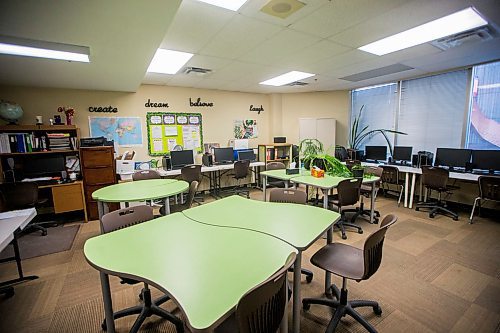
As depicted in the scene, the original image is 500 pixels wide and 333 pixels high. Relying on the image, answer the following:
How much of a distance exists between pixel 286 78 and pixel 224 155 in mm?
2352

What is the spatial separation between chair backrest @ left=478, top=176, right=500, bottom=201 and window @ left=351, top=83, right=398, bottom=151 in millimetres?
2343

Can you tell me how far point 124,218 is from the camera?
6.39ft

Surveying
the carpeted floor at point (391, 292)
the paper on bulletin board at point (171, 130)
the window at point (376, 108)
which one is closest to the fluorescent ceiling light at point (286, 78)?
the window at point (376, 108)

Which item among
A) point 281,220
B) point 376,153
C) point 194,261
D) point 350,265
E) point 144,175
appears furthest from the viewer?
point 376,153

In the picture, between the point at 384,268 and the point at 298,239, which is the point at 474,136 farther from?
the point at 298,239

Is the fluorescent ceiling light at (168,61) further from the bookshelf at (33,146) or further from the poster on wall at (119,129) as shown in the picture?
the bookshelf at (33,146)

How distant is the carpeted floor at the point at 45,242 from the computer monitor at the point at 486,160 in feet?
22.3

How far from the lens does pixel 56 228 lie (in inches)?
153

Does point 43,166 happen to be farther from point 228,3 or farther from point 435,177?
point 435,177

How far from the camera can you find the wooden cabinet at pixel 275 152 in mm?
6275

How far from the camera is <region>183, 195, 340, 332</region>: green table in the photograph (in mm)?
1487

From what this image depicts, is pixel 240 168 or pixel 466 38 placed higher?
pixel 466 38

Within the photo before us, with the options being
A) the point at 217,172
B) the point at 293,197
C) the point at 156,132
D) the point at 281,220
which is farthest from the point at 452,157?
the point at 156,132

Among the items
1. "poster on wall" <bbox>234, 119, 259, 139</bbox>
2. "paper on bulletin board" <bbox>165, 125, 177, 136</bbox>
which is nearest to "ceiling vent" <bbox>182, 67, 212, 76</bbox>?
"paper on bulletin board" <bbox>165, 125, 177, 136</bbox>
